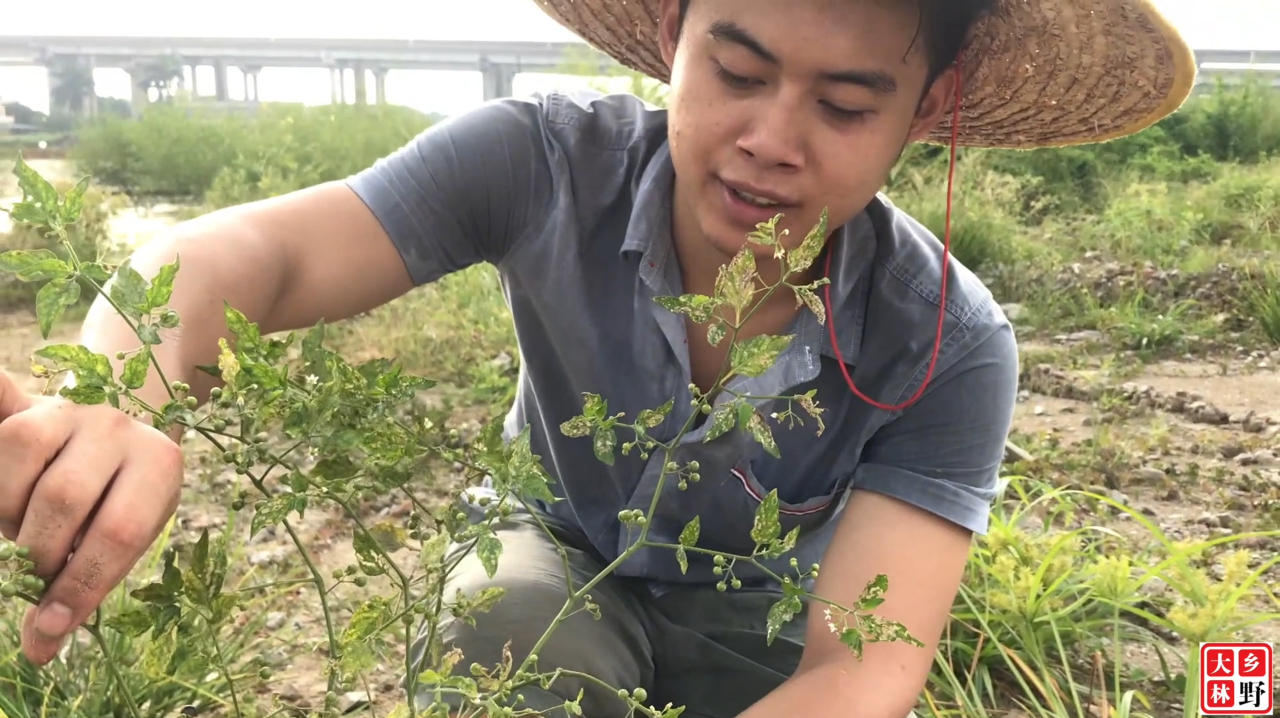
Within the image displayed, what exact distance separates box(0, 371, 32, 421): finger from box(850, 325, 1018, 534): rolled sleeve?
0.92 meters

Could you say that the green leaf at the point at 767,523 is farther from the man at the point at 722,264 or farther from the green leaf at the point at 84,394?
the man at the point at 722,264

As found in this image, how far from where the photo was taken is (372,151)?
3848 mm

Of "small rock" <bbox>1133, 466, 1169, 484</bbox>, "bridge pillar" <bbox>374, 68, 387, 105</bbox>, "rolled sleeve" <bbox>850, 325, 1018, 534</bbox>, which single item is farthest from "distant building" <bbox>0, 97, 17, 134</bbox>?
"small rock" <bbox>1133, 466, 1169, 484</bbox>

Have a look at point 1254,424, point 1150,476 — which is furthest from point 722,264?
point 1254,424

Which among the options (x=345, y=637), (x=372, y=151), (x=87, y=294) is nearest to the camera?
(x=345, y=637)

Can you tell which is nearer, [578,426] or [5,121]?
[578,426]

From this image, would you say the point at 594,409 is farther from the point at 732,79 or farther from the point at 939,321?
the point at 939,321

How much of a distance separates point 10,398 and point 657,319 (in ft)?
2.45

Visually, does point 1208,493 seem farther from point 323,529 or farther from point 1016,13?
point 323,529

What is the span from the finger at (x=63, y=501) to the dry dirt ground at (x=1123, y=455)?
Result: 1004 mm

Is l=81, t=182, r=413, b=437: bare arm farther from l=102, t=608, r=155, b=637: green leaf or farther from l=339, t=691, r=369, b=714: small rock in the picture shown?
l=339, t=691, r=369, b=714: small rock

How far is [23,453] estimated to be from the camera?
56 centimetres

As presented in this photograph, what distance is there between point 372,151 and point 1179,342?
2.98 meters


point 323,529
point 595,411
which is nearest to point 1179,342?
point 323,529
